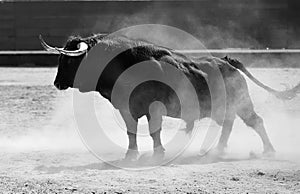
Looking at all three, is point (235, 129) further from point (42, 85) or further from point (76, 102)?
point (42, 85)

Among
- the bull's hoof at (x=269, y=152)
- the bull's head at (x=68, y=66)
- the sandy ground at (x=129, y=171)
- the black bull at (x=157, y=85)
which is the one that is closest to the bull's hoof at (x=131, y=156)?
the black bull at (x=157, y=85)

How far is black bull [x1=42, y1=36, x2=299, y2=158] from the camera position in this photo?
19.4ft

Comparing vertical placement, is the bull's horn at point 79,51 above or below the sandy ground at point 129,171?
above

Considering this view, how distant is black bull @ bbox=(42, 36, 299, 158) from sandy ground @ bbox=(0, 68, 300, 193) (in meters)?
0.30

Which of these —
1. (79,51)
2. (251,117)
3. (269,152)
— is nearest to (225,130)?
(251,117)

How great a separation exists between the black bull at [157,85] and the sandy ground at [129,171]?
0.30 metres

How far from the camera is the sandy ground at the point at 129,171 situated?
493cm

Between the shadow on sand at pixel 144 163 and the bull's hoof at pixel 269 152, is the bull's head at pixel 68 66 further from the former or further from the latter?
the bull's hoof at pixel 269 152

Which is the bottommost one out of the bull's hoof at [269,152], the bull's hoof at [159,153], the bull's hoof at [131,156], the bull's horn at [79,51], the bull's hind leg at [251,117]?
the bull's hoof at [131,156]

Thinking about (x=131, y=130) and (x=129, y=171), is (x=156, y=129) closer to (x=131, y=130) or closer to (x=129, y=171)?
(x=131, y=130)

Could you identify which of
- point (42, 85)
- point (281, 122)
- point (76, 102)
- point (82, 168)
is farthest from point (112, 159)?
point (42, 85)

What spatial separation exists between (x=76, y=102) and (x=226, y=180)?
4278 mm

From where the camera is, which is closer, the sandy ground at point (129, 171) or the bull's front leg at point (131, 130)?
the sandy ground at point (129, 171)

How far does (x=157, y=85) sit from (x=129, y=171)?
855 mm
